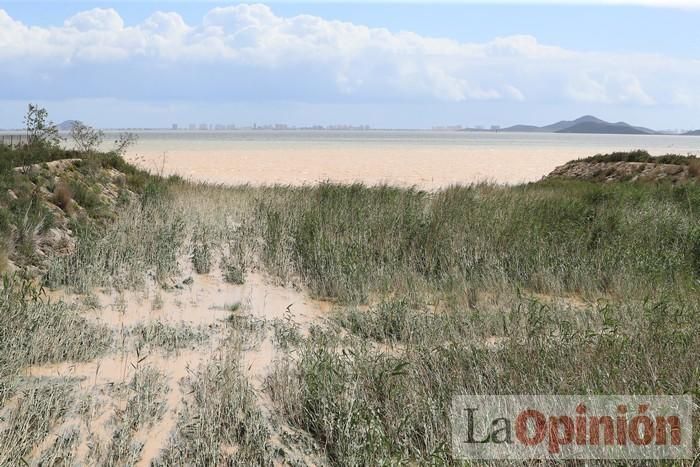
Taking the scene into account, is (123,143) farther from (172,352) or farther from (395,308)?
(395,308)

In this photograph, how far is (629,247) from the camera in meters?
8.20

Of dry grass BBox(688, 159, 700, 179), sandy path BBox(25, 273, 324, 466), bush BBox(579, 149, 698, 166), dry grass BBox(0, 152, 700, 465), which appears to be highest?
bush BBox(579, 149, 698, 166)

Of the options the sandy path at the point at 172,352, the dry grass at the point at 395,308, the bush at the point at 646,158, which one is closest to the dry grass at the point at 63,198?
the dry grass at the point at 395,308

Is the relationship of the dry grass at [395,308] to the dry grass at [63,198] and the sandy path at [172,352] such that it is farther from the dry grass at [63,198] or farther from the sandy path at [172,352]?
the dry grass at [63,198]

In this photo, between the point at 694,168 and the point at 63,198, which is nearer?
the point at 63,198

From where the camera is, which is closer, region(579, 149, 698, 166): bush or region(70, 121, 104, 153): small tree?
region(70, 121, 104, 153): small tree

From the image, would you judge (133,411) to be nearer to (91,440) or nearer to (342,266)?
(91,440)

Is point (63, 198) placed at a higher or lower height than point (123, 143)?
lower

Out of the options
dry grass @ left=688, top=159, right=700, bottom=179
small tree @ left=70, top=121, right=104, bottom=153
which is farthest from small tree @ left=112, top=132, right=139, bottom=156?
dry grass @ left=688, top=159, right=700, bottom=179

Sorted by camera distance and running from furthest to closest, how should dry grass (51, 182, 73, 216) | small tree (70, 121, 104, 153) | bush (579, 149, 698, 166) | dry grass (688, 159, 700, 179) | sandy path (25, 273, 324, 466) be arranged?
bush (579, 149, 698, 166) → dry grass (688, 159, 700, 179) → small tree (70, 121, 104, 153) → dry grass (51, 182, 73, 216) → sandy path (25, 273, 324, 466)

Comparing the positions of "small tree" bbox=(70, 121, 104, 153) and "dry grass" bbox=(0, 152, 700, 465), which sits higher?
"small tree" bbox=(70, 121, 104, 153)

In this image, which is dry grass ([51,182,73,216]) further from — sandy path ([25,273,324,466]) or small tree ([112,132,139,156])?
small tree ([112,132,139,156])

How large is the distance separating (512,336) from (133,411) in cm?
326

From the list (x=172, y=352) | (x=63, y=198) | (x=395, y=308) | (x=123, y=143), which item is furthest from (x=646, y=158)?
(x=172, y=352)
